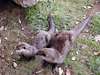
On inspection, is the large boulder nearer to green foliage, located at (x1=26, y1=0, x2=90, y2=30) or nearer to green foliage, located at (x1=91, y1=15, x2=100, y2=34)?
green foliage, located at (x1=26, y1=0, x2=90, y2=30)

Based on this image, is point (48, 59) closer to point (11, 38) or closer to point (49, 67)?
point (49, 67)

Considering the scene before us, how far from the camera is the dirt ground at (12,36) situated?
2908 mm

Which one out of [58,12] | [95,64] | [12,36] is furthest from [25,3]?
[95,64]

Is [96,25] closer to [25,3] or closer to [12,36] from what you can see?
[25,3]

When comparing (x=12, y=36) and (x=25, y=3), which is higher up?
(x=25, y=3)

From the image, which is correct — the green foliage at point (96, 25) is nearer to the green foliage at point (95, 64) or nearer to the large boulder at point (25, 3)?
the green foliage at point (95, 64)

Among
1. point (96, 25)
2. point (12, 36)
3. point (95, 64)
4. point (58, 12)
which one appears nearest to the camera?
point (95, 64)

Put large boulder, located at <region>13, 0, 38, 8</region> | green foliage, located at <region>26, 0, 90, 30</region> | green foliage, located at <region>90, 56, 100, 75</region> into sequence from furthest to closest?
1. green foliage, located at <region>26, 0, 90, 30</region>
2. large boulder, located at <region>13, 0, 38, 8</region>
3. green foliage, located at <region>90, 56, 100, 75</region>

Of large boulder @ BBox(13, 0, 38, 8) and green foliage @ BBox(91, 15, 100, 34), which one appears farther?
green foliage @ BBox(91, 15, 100, 34)

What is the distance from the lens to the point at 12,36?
3.24m

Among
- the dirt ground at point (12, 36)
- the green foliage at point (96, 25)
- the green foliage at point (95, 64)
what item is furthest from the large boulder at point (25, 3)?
the green foliage at point (95, 64)

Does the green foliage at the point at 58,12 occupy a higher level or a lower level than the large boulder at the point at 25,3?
lower

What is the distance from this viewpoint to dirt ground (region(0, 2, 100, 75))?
2908 mm

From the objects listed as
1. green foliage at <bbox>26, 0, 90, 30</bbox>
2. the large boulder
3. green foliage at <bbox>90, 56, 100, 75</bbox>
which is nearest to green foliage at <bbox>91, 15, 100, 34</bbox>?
green foliage at <bbox>26, 0, 90, 30</bbox>
